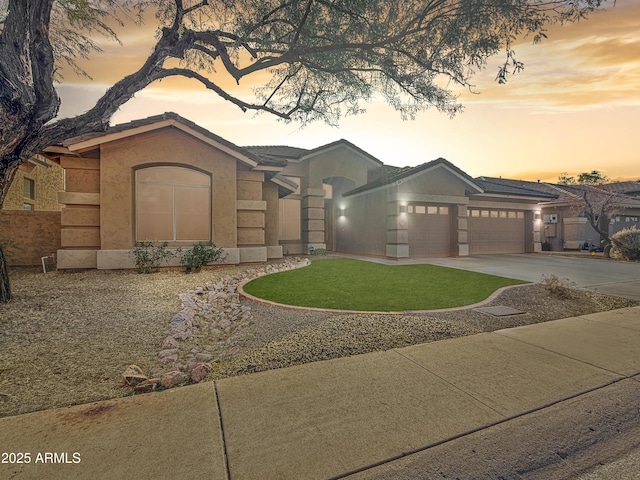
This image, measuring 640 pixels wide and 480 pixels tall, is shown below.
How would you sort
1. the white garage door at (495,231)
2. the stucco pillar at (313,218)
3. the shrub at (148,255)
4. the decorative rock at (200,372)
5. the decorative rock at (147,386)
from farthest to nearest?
the stucco pillar at (313,218)
the white garage door at (495,231)
the shrub at (148,255)
the decorative rock at (200,372)
the decorative rock at (147,386)

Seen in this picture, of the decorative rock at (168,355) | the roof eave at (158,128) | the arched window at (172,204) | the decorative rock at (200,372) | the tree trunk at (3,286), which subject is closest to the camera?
the decorative rock at (200,372)

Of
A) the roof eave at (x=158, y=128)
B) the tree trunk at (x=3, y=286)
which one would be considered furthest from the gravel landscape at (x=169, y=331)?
the roof eave at (x=158, y=128)

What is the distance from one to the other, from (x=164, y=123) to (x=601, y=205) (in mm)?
22526

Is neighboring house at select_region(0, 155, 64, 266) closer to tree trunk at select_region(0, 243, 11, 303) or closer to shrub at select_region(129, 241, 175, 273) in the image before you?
shrub at select_region(129, 241, 175, 273)

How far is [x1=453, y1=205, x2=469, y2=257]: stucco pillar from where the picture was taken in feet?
53.7

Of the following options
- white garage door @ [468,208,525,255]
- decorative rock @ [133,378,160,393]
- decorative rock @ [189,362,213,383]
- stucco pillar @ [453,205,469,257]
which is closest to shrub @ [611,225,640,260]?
white garage door @ [468,208,525,255]

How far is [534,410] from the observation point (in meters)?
2.68

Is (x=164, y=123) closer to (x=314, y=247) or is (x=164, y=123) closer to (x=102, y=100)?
(x=102, y=100)

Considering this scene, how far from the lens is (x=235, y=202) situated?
37.8 feet

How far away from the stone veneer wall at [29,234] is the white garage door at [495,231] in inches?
770

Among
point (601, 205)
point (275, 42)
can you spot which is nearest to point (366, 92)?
point (275, 42)

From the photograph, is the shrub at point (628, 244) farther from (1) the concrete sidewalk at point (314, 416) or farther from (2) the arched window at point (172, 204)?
(2) the arched window at point (172, 204)

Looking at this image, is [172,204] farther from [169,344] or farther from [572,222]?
[572,222]

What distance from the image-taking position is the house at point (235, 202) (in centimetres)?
988
